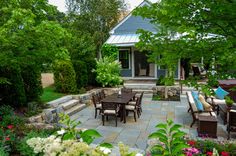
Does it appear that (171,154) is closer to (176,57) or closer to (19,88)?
(176,57)

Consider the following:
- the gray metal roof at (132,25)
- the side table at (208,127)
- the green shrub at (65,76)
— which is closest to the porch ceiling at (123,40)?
the gray metal roof at (132,25)

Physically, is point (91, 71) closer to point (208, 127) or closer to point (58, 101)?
point (58, 101)

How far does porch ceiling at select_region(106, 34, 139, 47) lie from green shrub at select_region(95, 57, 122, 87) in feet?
8.40

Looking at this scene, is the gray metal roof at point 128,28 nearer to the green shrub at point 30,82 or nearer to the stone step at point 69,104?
the stone step at point 69,104

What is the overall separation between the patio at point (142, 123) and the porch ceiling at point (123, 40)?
18.7ft

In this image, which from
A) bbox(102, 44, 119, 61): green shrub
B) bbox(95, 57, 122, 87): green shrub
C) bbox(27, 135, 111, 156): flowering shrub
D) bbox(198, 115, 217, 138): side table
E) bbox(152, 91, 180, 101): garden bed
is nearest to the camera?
bbox(27, 135, 111, 156): flowering shrub

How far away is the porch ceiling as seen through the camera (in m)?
14.5

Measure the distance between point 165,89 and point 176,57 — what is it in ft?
29.8

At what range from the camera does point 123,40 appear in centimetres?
1509

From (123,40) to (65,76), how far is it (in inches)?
246

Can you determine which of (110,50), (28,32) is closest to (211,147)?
(28,32)

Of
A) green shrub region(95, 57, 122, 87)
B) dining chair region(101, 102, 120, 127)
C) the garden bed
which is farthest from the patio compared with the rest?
green shrub region(95, 57, 122, 87)

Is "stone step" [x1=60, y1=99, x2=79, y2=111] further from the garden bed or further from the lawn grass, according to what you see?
the garden bed

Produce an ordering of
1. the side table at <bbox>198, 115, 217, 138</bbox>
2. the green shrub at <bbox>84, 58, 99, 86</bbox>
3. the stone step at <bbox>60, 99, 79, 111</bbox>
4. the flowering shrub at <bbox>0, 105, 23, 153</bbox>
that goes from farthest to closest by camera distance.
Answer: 1. the green shrub at <bbox>84, 58, 99, 86</bbox>
2. the stone step at <bbox>60, 99, 79, 111</bbox>
3. the side table at <bbox>198, 115, 217, 138</bbox>
4. the flowering shrub at <bbox>0, 105, 23, 153</bbox>
